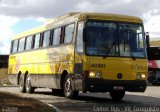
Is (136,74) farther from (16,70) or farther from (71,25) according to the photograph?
(16,70)

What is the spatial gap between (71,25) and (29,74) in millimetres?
7132

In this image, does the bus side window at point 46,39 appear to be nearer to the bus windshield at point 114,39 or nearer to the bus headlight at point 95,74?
the bus windshield at point 114,39

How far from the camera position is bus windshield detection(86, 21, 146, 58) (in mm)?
19250

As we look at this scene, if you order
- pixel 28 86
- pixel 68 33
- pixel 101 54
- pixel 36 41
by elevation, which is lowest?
pixel 28 86

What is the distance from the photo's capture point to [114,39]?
19.6 m

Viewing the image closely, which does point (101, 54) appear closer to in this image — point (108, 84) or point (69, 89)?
point (108, 84)

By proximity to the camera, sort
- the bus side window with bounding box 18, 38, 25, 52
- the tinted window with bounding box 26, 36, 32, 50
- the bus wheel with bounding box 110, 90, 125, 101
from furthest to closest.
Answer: the bus side window with bounding box 18, 38, 25, 52
the tinted window with bounding box 26, 36, 32, 50
the bus wheel with bounding box 110, 90, 125, 101

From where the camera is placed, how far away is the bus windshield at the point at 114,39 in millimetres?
19250

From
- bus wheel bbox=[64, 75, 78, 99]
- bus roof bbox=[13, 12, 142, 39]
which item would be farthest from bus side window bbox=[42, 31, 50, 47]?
bus wheel bbox=[64, 75, 78, 99]

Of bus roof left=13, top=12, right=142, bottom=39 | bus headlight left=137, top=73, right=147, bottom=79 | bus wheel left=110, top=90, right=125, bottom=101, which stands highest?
bus roof left=13, top=12, right=142, bottom=39

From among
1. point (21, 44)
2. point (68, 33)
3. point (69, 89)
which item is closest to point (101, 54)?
point (69, 89)

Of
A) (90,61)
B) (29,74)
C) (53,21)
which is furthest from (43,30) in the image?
(90,61)

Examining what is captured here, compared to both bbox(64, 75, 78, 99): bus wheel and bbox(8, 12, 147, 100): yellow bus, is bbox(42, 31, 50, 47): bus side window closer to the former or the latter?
bbox(8, 12, 147, 100): yellow bus

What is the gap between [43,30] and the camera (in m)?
25.4
